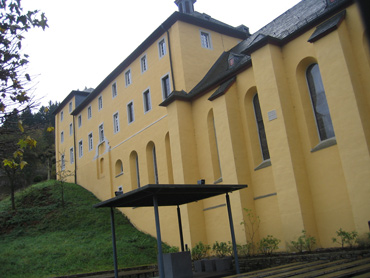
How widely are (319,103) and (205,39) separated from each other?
36.2 ft

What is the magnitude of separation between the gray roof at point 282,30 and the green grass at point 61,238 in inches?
318

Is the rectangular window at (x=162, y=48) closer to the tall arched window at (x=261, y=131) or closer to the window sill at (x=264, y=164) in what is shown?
the tall arched window at (x=261, y=131)

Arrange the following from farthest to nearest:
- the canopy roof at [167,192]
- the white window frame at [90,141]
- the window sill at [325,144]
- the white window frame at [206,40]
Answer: the white window frame at [90,141] → the white window frame at [206,40] → the window sill at [325,144] → the canopy roof at [167,192]

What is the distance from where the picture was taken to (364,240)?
34.3ft

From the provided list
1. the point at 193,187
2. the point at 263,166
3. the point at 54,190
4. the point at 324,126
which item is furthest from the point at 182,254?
the point at 54,190

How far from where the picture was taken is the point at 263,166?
14930mm

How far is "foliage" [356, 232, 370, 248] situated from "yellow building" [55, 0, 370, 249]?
0.49 feet

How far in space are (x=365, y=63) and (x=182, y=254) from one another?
847 cm

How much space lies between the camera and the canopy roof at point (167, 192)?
936 cm

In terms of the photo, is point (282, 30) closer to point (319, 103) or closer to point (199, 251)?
point (319, 103)

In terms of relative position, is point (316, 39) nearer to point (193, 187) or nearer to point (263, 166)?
point (263, 166)

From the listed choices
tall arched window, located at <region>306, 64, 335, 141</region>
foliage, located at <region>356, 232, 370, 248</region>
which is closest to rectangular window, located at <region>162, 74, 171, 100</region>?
tall arched window, located at <region>306, 64, 335, 141</region>

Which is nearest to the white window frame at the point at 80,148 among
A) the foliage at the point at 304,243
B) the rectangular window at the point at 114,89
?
the rectangular window at the point at 114,89

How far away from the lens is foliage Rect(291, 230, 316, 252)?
11664 mm
